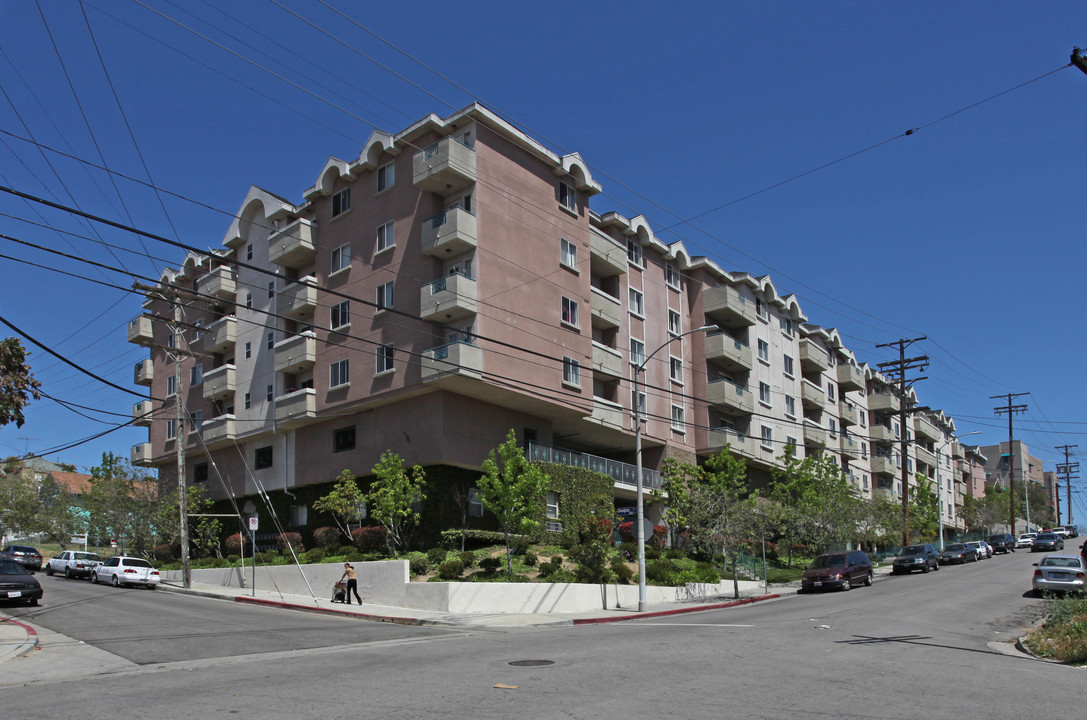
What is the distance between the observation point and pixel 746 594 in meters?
34.6

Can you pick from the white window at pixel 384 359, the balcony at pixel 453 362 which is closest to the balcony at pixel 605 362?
the balcony at pixel 453 362

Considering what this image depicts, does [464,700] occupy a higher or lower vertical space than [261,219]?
lower

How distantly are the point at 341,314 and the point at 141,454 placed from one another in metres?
22.5

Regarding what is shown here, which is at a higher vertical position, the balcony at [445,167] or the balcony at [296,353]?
the balcony at [445,167]

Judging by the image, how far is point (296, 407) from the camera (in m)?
40.5

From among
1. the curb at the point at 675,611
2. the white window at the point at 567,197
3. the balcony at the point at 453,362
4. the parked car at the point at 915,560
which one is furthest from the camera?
the parked car at the point at 915,560

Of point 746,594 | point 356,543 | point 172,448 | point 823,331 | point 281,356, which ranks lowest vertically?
point 746,594

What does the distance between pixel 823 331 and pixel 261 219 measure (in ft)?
150

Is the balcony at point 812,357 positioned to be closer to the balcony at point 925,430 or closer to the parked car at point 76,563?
the balcony at point 925,430

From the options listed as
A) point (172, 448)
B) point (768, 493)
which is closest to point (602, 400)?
point (768, 493)

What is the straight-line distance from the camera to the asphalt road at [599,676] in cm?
1009

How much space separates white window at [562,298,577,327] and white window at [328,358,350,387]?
10.4 metres

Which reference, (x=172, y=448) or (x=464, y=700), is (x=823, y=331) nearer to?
(x=172, y=448)

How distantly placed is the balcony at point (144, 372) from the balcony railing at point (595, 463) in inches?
1213
